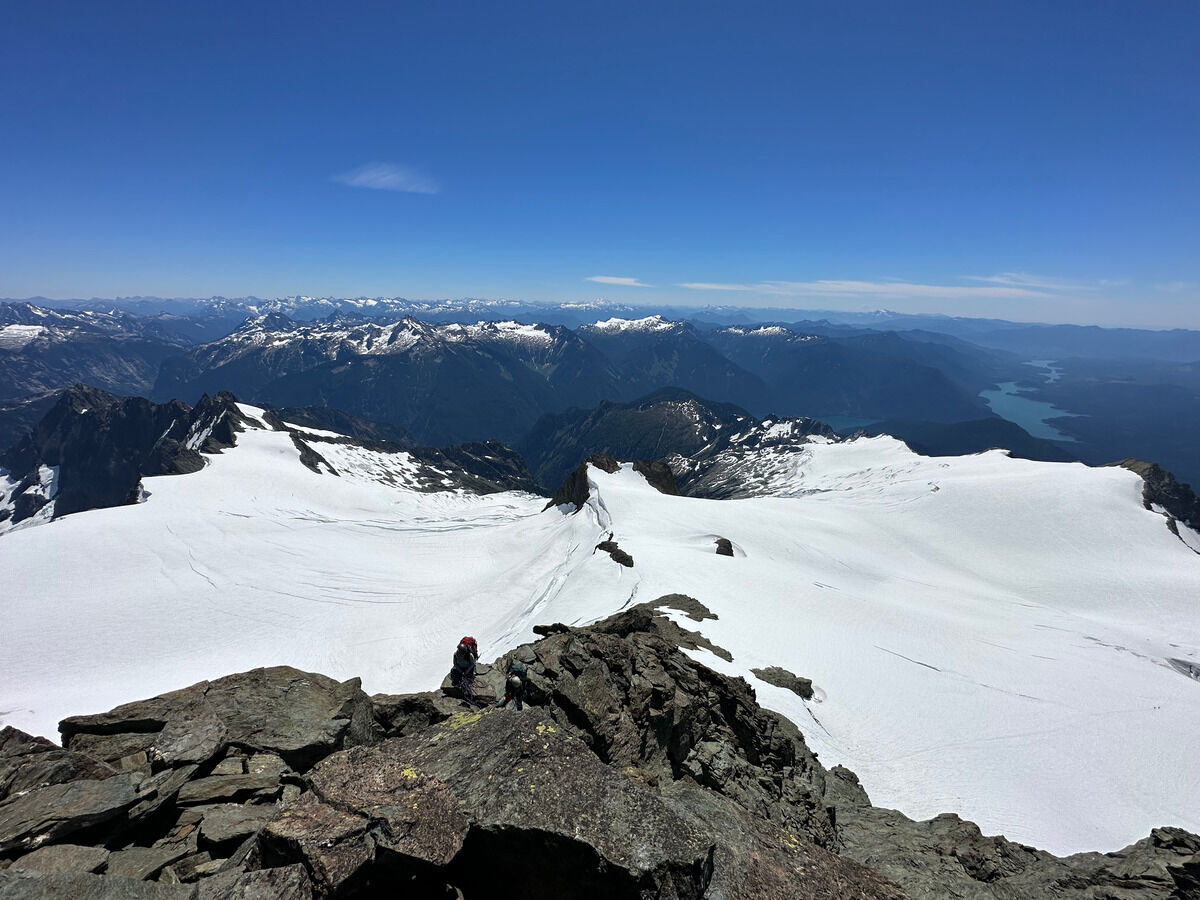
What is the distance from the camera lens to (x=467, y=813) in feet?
24.9

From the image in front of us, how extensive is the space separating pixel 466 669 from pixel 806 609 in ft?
87.5

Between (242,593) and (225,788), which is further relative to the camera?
(242,593)

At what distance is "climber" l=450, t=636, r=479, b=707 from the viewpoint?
14969mm

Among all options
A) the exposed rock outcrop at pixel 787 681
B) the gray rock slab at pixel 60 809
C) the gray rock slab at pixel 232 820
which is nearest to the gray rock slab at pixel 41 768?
the gray rock slab at pixel 60 809

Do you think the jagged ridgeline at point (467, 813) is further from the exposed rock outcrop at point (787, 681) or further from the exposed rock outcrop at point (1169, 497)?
the exposed rock outcrop at point (1169, 497)

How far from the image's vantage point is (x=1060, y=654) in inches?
1362

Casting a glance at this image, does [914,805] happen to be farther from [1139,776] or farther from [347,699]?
[347,699]

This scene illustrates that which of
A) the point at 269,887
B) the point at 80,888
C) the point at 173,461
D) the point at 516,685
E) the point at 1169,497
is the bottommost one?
the point at 173,461

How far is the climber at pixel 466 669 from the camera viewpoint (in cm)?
1497

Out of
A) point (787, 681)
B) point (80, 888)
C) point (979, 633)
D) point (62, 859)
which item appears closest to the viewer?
point (80, 888)

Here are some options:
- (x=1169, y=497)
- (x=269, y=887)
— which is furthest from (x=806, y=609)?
(x=1169, y=497)

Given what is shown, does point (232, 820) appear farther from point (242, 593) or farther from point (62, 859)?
point (242, 593)

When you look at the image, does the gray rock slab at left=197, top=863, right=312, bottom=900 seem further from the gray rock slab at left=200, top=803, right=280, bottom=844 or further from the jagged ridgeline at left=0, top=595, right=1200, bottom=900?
the gray rock slab at left=200, top=803, right=280, bottom=844

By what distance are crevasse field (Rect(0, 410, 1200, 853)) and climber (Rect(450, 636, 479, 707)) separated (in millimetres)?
12111
